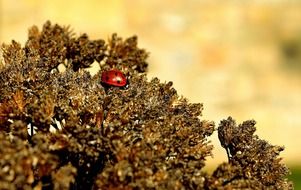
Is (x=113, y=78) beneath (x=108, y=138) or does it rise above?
above

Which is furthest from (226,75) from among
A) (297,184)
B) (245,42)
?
(297,184)

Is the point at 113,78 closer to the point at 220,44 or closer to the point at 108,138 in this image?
the point at 108,138

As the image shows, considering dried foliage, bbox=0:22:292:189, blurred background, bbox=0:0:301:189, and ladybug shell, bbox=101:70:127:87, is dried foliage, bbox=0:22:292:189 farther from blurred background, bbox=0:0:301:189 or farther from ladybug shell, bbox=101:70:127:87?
blurred background, bbox=0:0:301:189

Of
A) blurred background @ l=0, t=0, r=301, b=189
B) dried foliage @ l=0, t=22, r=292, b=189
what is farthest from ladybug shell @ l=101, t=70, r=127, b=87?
blurred background @ l=0, t=0, r=301, b=189

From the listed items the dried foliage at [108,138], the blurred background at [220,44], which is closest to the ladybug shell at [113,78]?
the dried foliage at [108,138]

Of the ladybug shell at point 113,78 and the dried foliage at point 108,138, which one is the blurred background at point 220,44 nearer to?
the ladybug shell at point 113,78

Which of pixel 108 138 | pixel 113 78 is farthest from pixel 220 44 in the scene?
pixel 108 138

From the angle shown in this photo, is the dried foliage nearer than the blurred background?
Yes
